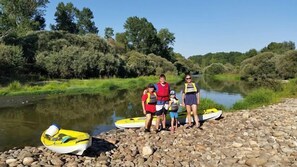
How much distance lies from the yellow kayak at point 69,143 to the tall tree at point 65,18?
8286cm

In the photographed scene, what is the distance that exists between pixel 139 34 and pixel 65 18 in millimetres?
24493

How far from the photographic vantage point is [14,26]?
149 feet

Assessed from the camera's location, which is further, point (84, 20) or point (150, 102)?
point (84, 20)

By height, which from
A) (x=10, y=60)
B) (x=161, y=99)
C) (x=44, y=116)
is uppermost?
(x=10, y=60)

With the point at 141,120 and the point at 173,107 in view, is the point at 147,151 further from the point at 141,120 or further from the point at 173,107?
the point at 141,120

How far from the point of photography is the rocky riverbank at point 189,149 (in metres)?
8.91

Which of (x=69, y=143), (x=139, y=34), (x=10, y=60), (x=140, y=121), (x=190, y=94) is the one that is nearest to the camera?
(x=69, y=143)

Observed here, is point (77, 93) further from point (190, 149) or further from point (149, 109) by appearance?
point (190, 149)

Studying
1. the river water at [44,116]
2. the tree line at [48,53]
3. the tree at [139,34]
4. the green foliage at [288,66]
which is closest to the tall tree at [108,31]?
the tree at [139,34]

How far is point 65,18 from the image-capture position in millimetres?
89562

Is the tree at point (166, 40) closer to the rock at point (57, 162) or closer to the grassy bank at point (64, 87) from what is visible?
the grassy bank at point (64, 87)

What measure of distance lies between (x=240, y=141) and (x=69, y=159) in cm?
577

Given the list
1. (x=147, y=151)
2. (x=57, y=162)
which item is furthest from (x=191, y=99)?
(x=57, y=162)

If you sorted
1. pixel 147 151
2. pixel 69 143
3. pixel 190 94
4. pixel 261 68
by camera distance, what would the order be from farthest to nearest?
1. pixel 261 68
2. pixel 190 94
3. pixel 147 151
4. pixel 69 143
